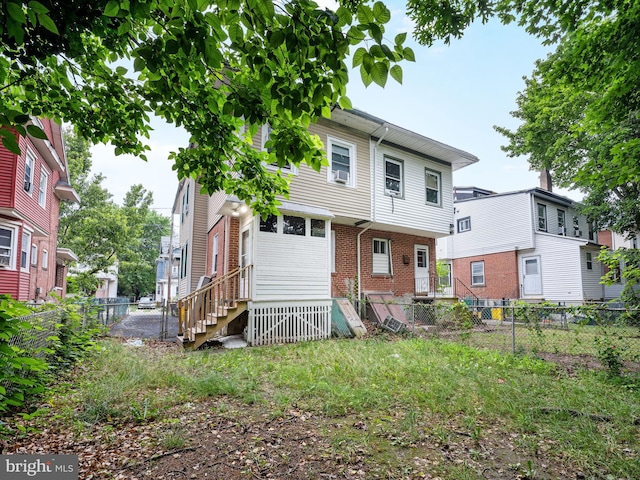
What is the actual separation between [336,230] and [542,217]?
49.4 ft

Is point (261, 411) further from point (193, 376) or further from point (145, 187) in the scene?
point (145, 187)

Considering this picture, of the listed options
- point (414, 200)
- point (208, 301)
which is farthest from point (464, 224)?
point (208, 301)

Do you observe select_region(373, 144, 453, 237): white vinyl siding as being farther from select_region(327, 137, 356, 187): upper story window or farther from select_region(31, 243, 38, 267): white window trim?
select_region(31, 243, 38, 267): white window trim

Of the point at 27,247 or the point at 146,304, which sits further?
→ the point at 146,304

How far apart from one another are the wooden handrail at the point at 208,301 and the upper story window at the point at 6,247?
8.02 m

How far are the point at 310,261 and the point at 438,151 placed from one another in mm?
7256

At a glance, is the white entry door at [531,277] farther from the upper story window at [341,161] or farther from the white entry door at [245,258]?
the white entry door at [245,258]

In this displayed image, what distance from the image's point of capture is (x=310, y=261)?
385 inches

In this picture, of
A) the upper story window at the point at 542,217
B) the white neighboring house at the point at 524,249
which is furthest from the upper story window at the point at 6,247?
the upper story window at the point at 542,217

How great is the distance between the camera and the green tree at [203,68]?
7.00 ft

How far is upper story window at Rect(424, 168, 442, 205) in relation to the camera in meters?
13.4

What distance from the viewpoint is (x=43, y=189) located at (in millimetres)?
14789

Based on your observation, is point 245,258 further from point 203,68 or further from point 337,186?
point 203,68

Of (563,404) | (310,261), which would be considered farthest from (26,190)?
(563,404)
